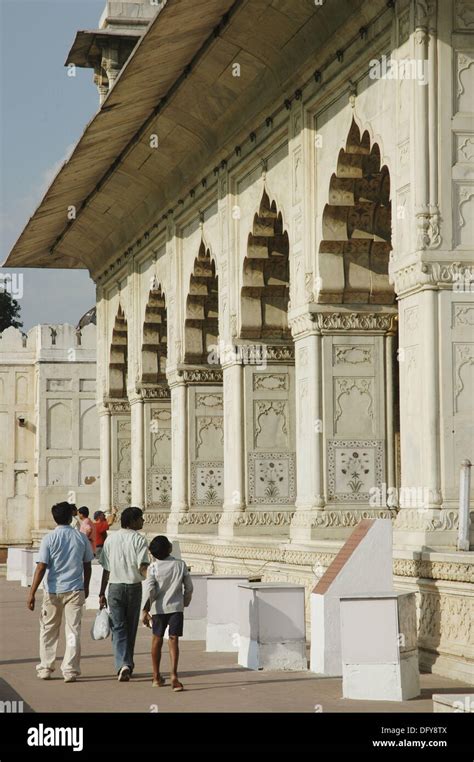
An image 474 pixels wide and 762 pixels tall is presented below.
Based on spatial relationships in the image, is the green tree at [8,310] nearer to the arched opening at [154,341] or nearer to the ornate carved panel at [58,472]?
the ornate carved panel at [58,472]

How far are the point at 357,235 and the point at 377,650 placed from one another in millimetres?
6313

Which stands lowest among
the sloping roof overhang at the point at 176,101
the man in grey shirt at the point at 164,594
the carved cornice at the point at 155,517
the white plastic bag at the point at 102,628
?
the white plastic bag at the point at 102,628

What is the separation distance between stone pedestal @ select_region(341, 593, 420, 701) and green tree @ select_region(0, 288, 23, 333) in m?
53.4

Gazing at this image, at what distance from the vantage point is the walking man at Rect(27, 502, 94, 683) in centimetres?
1224

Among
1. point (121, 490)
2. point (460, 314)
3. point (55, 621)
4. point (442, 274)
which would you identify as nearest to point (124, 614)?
point (55, 621)

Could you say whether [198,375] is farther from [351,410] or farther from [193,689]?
[193,689]

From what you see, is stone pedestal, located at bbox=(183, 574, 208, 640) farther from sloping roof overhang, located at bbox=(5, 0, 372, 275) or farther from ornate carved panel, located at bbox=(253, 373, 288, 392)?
sloping roof overhang, located at bbox=(5, 0, 372, 275)

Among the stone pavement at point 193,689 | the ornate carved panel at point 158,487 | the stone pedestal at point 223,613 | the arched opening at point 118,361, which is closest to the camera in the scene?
the stone pavement at point 193,689

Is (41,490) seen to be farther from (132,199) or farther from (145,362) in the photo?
(132,199)

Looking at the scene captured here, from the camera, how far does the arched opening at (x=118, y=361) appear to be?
97.9 feet

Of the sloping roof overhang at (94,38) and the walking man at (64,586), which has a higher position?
the sloping roof overhang at (94,38)

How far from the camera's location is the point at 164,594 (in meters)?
11.7

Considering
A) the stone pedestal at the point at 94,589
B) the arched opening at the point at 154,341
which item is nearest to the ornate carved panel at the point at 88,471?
the arched opening at the point at 154,341

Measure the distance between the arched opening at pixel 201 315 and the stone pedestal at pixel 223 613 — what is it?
8.65 m
